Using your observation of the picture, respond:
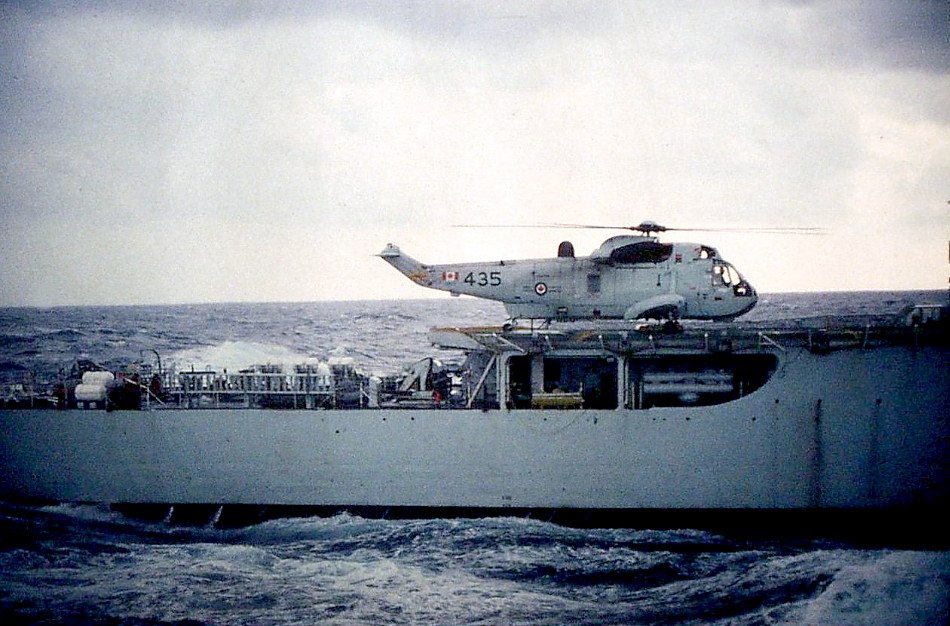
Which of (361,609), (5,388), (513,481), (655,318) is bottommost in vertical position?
(361,609)

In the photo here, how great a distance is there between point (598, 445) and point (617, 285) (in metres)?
3.67

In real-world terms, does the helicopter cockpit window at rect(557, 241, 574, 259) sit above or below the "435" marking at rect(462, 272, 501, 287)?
above

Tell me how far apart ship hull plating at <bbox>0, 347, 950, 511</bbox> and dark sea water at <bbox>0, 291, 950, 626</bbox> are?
0.67 metres

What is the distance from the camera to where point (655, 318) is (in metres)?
19.2

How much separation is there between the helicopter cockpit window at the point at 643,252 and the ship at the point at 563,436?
1506mm

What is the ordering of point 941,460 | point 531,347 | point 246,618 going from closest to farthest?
1. point 246,618
2. point 941,460
3. point 531,347

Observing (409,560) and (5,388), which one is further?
(5,388)

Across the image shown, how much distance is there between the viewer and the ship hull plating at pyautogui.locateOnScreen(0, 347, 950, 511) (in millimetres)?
17297

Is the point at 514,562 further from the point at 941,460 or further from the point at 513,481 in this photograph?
the point at 941,460

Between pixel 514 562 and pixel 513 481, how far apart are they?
79.3 inches

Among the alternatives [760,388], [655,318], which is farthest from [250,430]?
[760,388]

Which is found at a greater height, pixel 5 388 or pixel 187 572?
pixel 5 388

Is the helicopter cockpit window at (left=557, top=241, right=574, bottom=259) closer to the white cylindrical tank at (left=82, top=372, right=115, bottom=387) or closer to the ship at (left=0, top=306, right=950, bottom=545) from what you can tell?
the ship at (left=0, top=306, right=950, bottom=545)

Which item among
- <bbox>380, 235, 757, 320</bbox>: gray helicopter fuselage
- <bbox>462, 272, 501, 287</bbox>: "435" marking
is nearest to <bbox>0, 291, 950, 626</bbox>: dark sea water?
<bbox>380, 235, 757, 320</bbox>: gray helicopter fuselage
